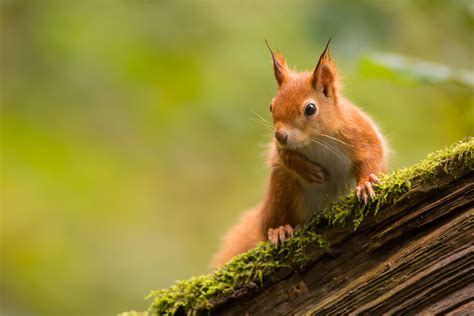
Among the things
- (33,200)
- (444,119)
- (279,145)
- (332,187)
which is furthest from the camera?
(33,200)

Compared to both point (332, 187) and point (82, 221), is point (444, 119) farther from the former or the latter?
point (82, 221)

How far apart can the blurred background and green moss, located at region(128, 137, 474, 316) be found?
74.3 inches

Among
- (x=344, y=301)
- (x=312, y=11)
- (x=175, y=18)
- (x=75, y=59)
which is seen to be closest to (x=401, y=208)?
(x=344, y=301)

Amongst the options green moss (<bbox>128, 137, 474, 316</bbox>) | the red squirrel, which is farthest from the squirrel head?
green moss (<bbox>128, 137, 474, 316</bbox>)

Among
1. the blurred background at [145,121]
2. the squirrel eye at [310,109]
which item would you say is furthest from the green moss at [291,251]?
the blurred background at [145,121]

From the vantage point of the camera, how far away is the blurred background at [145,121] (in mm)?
5602

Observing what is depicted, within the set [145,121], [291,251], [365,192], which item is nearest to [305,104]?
[365,192]

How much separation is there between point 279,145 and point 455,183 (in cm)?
94

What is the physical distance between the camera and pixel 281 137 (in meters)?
3.33

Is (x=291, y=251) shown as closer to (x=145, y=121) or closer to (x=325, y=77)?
(x=325, y=77)

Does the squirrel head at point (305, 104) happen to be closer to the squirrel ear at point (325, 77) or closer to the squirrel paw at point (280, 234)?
the squirrel ear at point (325, 77)

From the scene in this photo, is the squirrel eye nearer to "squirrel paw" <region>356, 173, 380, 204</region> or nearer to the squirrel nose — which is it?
the squirrel nose

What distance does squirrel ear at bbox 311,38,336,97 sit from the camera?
3.60 meters

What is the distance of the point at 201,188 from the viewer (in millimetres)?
8539
